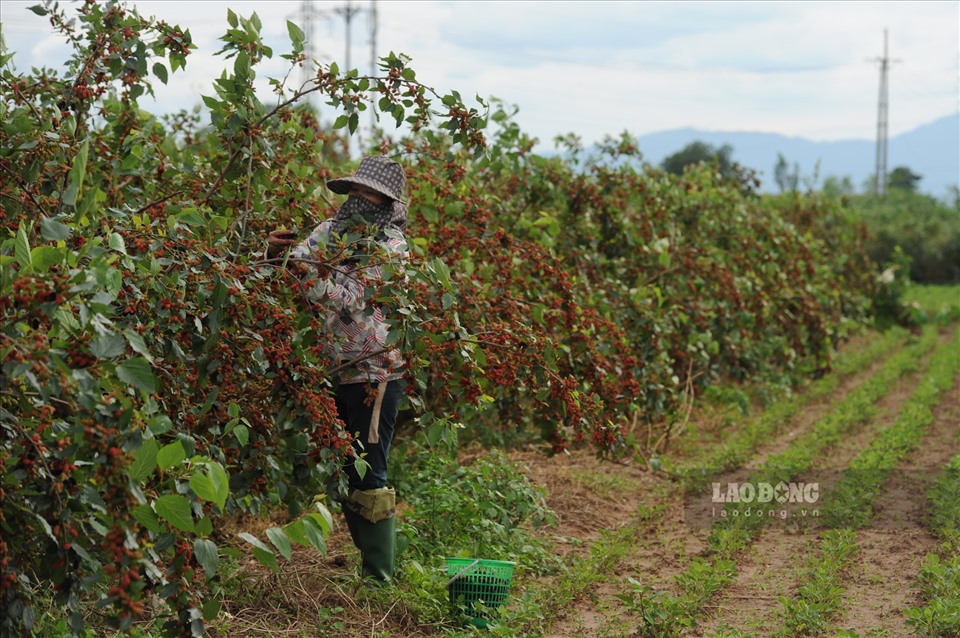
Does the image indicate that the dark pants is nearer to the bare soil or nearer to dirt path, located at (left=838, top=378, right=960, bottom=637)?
the bare soil

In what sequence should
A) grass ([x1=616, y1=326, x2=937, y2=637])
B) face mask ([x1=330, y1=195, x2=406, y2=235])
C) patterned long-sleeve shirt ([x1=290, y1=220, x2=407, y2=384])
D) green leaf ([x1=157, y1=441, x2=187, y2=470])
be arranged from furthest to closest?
face mask ([x1=330, y1=195, x2=406, y2=235]) < grass ([x1=616, y1=326, x2=937, y2=637]) < patterned long-sleeve shirt ([x1=290, y1=220, x2=407, y2=384]) < green leaf ([x1=157, y1=441, x2=187, y2=470])

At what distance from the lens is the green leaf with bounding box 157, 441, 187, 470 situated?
8.33 feet

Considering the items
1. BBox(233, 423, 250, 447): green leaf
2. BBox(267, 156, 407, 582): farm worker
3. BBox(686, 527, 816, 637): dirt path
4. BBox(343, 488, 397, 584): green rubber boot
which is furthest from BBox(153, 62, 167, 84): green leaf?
Result: BBox(686, 527, 816, 637): dirt path

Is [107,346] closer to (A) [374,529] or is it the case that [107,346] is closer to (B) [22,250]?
(B) [22,250]

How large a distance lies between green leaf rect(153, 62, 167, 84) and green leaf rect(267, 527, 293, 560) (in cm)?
216

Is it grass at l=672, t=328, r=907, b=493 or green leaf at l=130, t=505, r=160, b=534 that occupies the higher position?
green leaf at l=130, t=505, r=160, b=534

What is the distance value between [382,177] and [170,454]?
2130 mm

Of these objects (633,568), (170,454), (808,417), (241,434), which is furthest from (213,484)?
(808,417)

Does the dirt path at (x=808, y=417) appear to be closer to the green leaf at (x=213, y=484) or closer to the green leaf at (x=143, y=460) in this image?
the green leaf at (x=213, y=484)

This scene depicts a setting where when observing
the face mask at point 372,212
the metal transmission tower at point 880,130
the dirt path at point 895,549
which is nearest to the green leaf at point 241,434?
the face mask at point 372,212

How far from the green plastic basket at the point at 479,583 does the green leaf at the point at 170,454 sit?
1809mm

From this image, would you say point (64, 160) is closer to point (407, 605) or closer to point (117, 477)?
point (117, 477)

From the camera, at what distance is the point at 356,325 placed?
4.27m

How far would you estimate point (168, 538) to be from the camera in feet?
9.24
